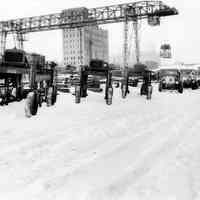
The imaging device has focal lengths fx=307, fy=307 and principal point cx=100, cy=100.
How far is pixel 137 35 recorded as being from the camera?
30.9 metres

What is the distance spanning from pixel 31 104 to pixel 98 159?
15.4 ft

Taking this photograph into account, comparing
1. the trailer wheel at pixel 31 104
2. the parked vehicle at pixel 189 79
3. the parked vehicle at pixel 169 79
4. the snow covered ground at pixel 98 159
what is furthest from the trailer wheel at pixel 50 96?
the parked vehicle at pixel 189 79

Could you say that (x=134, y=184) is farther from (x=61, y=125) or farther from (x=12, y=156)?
(x=61, y=125)

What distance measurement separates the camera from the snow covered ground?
3455mm

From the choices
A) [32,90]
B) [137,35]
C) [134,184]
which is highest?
[137,35]

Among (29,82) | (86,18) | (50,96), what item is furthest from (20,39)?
(29,82)

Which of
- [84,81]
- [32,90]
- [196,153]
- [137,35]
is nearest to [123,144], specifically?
[196,153]

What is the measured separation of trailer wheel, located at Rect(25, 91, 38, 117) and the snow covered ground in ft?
1.22

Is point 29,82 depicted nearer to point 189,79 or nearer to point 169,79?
point 169,79

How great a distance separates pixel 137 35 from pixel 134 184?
28.4m

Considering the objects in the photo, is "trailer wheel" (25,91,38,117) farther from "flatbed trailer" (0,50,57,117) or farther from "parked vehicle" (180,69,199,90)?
"parked vehicle" (180,69,199,90)

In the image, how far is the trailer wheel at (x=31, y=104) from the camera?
28.6ft

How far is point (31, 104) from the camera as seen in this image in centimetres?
885

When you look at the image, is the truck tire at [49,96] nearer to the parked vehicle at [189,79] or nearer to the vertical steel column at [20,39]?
the parked vehicle at [189,79]
